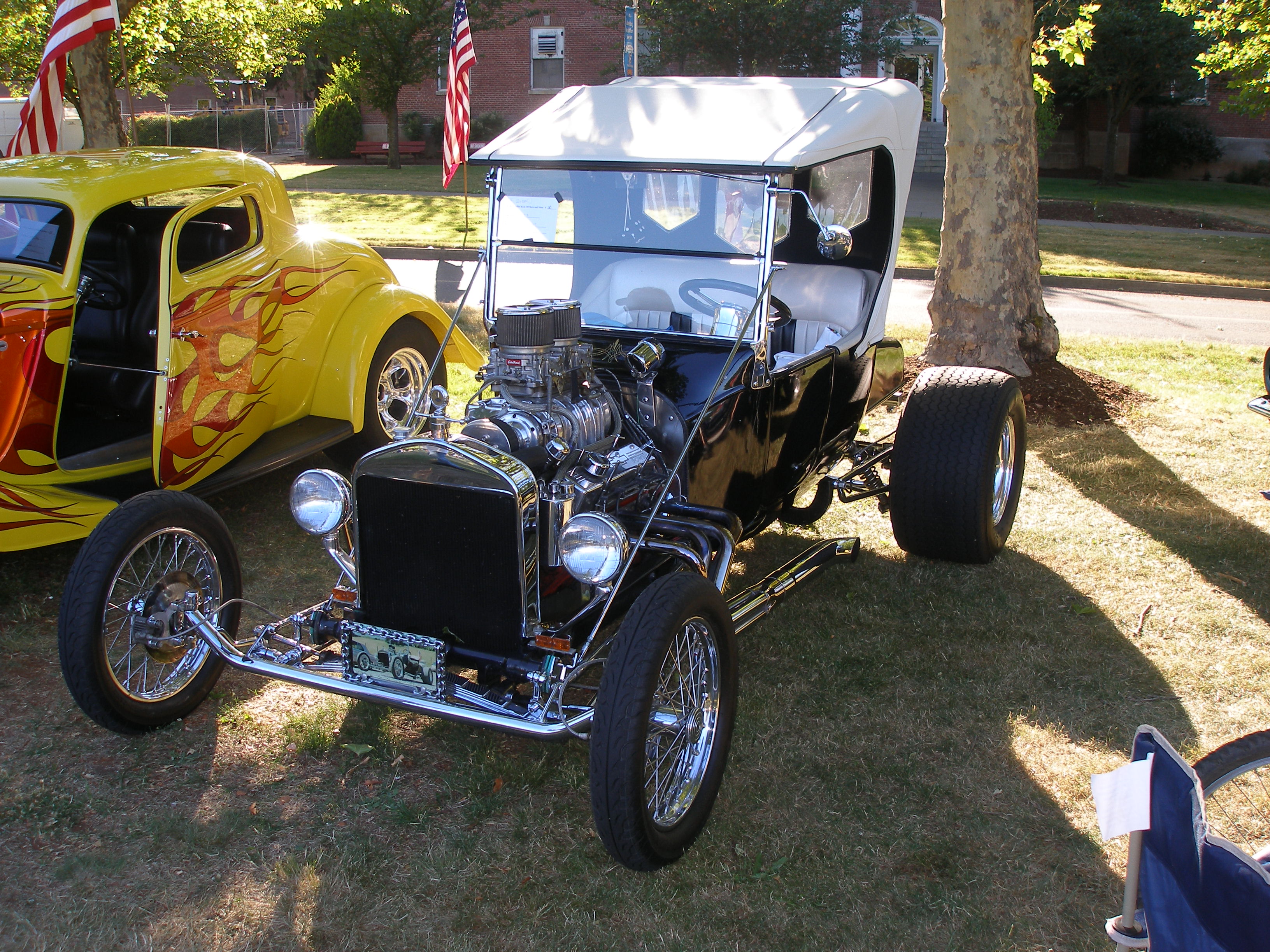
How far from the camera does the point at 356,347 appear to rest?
605 centimetres

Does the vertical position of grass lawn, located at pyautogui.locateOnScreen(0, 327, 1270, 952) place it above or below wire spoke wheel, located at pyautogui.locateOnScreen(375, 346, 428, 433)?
below

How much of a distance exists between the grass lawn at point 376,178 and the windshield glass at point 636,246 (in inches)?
652

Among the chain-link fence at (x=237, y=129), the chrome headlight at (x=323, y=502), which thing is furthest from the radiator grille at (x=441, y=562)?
the chain-link fence at (x=237, y=129)

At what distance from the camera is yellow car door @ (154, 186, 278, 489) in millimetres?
4984

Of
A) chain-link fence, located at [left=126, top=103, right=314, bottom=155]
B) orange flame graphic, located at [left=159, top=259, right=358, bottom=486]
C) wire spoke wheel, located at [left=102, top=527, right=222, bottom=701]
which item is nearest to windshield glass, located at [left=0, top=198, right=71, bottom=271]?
orange flame graphic, located at [left=159, top=259, right=358, bottom=486]

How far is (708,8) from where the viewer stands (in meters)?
23.5

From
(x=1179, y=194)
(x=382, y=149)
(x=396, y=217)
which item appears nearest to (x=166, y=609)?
(x=396, y=217)

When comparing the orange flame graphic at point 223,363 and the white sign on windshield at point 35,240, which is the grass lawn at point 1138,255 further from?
the white sign on windshield at point 35,240

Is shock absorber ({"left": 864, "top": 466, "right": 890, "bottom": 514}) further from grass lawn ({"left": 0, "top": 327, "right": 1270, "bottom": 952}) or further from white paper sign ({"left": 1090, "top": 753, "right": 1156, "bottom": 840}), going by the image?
white paper sign ({"left": 1090, "top": 753, "right": 1156, "bottom": 840})

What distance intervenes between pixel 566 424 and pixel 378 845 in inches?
60.1

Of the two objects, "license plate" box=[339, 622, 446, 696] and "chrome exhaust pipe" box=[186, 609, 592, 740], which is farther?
"license plate" box=[339, 622, 446, 696]

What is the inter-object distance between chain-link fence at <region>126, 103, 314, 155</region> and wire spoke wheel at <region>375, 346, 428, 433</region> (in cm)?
2803

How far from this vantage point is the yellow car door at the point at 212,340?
196 inches

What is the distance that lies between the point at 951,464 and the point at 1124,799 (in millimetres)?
3147
